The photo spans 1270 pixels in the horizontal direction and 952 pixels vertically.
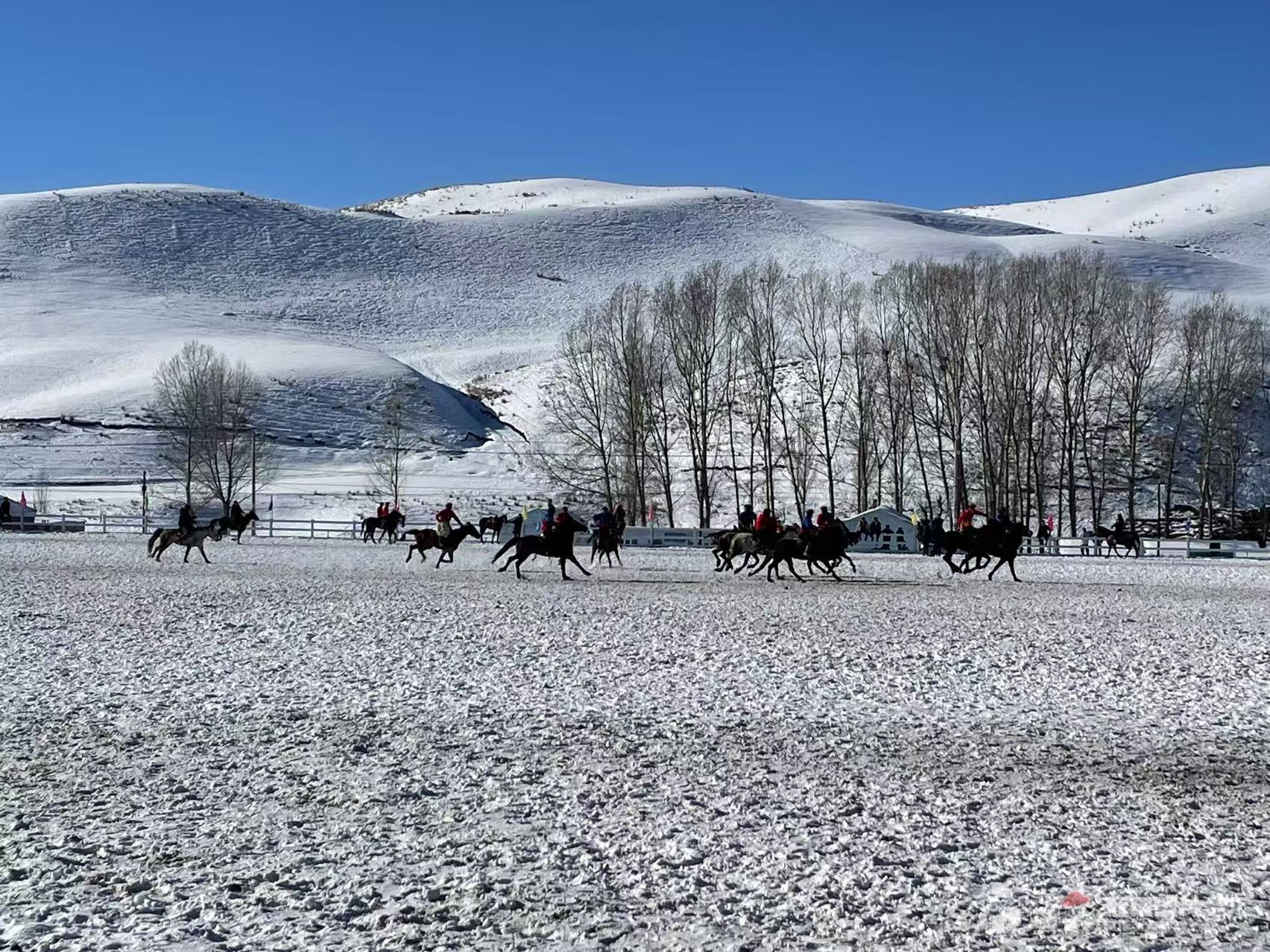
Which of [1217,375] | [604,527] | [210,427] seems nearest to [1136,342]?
[1217,375]

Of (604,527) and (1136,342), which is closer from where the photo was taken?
(604,527)

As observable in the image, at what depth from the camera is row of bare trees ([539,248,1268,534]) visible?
5984 centimetres

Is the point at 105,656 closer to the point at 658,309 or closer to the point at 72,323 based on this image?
the point at 658,309

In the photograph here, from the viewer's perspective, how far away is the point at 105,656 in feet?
43.1

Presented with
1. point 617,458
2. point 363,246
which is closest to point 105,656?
point 617,458

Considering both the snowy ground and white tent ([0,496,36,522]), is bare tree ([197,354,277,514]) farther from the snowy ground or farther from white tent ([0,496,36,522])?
the snowy ground

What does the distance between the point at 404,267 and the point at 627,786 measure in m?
134

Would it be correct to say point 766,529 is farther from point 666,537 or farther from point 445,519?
point 666,537

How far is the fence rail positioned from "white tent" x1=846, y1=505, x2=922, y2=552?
0.04 m

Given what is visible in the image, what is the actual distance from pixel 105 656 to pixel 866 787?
8732 mm

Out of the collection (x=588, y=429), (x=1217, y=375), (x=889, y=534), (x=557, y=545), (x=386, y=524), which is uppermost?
(x=1217, y=375)

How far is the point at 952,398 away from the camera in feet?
197

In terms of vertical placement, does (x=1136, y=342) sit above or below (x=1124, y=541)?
above

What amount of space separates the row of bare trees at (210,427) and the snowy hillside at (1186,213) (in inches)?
4069
